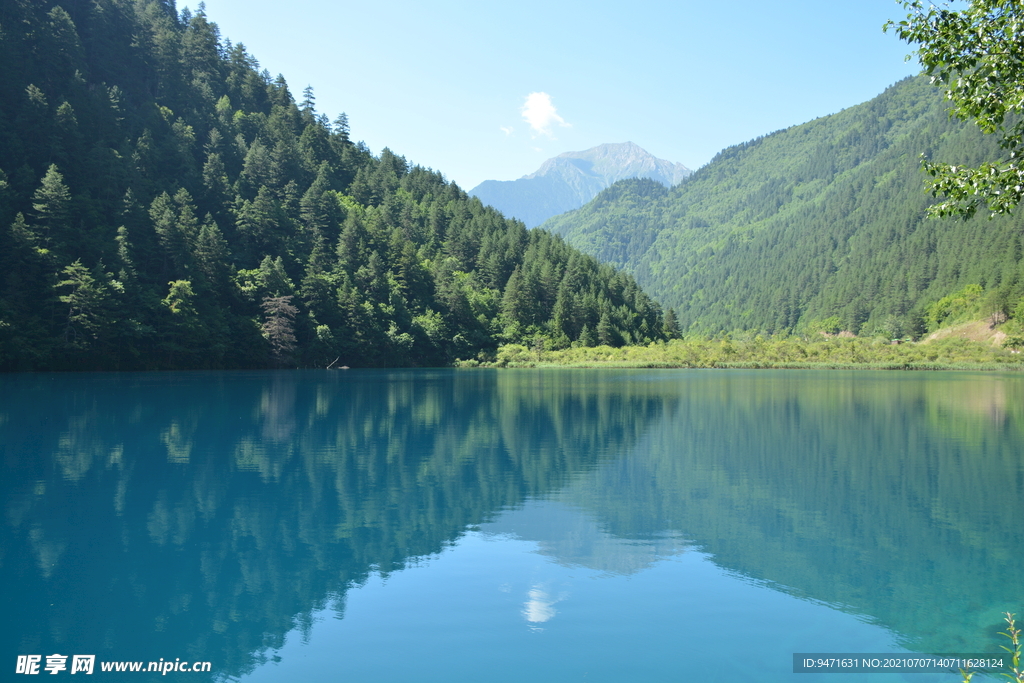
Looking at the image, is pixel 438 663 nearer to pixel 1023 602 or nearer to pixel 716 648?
pixel 716 648

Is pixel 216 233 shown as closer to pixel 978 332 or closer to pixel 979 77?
pixel 979 77

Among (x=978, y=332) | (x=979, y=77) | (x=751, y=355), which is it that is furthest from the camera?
(x=978, y=332)

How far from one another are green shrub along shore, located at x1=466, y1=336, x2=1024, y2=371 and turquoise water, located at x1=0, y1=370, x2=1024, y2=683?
7756 cm

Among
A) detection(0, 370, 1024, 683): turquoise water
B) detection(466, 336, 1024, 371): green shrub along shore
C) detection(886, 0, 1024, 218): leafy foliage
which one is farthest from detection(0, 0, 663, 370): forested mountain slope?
detection(886, 0, 1024, 218): leafy foliage

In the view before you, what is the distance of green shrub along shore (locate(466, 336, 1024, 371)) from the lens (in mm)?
99125

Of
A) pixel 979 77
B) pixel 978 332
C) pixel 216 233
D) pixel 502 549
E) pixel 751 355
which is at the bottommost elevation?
pixel 502 549

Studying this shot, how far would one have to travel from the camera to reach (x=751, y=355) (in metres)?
104

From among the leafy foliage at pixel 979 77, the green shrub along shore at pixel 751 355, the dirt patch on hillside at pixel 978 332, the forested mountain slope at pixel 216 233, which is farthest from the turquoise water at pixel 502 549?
the dirt patch on hillside at pixel 978 332

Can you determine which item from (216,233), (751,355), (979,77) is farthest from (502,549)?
(751,355)

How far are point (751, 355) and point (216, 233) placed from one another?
79.3 metres

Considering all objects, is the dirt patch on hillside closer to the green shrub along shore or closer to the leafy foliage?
the green shrub along shore

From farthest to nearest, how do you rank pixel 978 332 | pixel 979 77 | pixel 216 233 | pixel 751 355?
pixel 978 332
pixel 751 355
pixel 216 233
pixel 979 77

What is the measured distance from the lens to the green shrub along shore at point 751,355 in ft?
325

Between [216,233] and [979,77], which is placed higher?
[216,233]
